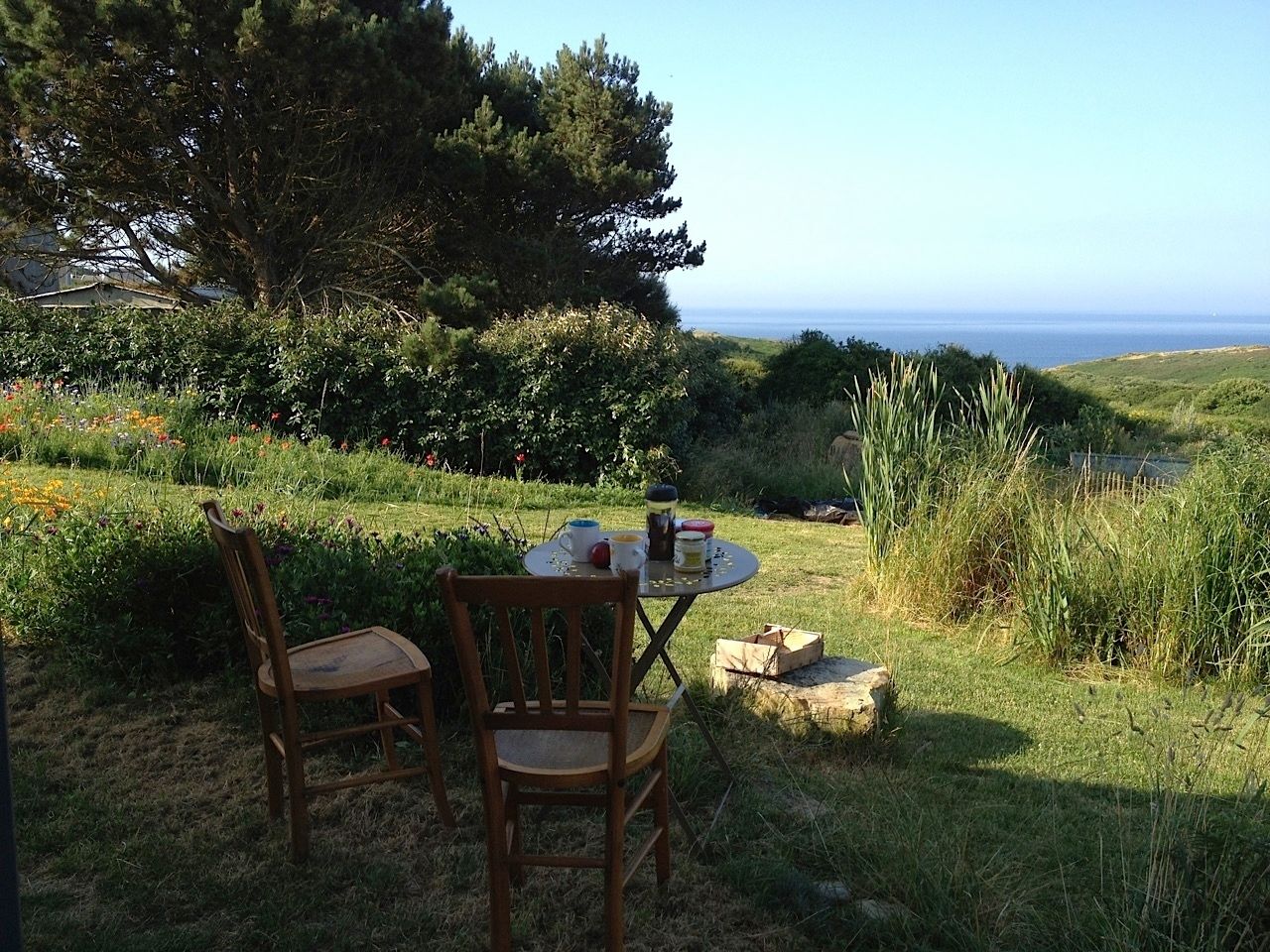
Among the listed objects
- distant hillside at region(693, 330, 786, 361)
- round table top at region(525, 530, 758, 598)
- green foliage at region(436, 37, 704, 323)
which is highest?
green foliage at region(436, 37, 704, 323)

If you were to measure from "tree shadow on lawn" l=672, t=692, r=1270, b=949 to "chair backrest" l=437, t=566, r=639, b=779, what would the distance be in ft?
2.90

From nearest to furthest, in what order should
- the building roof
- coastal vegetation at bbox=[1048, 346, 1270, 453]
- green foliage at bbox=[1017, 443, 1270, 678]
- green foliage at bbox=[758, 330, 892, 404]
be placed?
Result: green foliage at bbox=[1017, 443, 1270, 678] → coastal vegetation at bbox=[1048, 346, 1270, 453] → green foliage at bbox=[758, 330, 892, 404] → the building roof

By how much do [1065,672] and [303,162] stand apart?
14.3 m

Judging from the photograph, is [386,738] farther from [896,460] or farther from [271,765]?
[896,460]

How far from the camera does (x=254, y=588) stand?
292cm

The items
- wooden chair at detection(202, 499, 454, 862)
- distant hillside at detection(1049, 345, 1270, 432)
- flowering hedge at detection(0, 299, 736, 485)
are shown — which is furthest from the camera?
distant hillside at detection(1049, 345, 1270, 432)

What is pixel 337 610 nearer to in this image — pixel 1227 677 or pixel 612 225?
pixel 1227 677

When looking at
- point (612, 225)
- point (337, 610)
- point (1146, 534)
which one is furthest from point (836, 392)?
point (337, 610)

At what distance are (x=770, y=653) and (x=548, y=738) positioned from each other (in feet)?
5.80

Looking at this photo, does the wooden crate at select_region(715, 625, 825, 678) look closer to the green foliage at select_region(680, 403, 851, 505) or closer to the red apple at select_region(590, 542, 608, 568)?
the red apple at select_region(590, 542, 608, 568)

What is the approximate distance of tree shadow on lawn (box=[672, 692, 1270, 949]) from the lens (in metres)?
2.50

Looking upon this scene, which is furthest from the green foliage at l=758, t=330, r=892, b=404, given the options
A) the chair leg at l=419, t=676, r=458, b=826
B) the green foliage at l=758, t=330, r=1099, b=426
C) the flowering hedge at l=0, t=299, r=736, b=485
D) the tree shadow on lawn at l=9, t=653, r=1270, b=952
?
the chair leg at l=419, t=676, r=458, b=826

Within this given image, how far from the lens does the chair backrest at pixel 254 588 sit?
2795mm

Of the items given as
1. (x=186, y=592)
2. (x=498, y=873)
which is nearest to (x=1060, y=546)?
(x=498, y=873)
